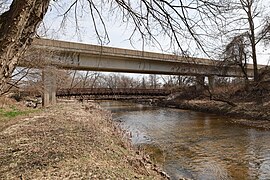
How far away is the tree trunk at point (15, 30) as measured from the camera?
2.39 m

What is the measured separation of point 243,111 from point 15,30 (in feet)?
75.2

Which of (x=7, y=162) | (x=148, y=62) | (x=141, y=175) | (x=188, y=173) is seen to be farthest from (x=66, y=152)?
(x=148, y=62)

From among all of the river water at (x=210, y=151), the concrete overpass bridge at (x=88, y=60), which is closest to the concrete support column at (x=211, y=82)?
the concrete overpass bridge at (x=88, y=60)

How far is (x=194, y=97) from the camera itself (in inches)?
1516

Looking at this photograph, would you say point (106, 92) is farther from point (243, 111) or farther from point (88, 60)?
point (243, 111)

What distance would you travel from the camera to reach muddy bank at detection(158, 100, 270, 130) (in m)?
18.6

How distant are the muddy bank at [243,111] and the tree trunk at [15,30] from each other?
16.4m

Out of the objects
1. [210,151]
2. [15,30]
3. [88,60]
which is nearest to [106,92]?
[88,60]

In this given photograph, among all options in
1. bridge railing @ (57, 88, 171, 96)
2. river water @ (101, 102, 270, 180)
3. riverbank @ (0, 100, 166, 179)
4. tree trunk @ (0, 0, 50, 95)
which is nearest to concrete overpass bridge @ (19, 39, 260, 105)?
river water @ (101, 102, 270, 180)

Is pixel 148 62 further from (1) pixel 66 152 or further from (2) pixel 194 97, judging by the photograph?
(1) pixel 66 152

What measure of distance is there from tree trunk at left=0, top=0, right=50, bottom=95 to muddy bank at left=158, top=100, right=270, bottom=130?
16414 millimetres

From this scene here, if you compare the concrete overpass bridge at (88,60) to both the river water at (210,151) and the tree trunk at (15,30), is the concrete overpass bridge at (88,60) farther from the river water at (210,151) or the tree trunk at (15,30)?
the tree trunk at (15,30)

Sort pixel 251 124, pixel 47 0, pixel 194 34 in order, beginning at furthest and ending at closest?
pixel 251 124, pixel 194 34, pixel 47 0

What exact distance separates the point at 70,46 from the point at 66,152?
19.3 metres
